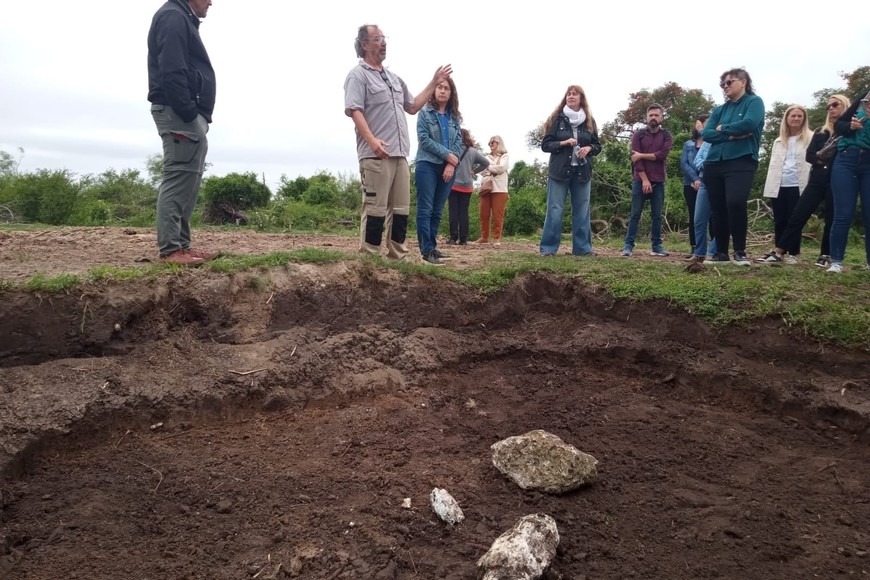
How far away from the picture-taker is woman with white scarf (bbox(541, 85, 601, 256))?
654 centimetres

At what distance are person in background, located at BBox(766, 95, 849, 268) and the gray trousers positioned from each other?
5677 mm

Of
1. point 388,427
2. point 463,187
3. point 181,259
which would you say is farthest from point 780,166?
point 181,259

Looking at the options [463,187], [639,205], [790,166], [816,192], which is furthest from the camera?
[463,187]

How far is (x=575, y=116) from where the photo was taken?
259 inches

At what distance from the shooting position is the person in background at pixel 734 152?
18.1 feet

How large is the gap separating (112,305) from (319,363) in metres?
1.40

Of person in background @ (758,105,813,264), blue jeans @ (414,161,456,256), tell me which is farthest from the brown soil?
person in background @ (758,105,813,264)

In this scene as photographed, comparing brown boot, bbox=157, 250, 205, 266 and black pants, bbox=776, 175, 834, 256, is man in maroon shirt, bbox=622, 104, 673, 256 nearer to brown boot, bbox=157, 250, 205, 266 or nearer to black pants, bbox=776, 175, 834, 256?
black pants, bbox=776, 175, 834, 256

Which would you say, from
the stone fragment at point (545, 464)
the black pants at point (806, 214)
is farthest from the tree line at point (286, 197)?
the stone fragment at point (545, 464)

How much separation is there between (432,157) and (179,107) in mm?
2463

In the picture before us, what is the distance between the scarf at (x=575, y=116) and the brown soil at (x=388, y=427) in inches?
87.7

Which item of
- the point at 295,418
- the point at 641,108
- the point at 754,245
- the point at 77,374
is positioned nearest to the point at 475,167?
the point at 754,245

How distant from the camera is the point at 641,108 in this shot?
801 inches

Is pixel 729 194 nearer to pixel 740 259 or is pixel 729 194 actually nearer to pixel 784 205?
pixel 740 259
